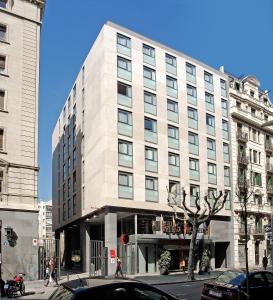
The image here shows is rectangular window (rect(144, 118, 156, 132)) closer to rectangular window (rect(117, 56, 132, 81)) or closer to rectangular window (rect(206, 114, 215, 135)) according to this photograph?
rectangular window (rect(117, 56, 132, 81))

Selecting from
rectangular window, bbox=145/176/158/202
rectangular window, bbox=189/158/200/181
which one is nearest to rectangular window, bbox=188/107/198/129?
rectangular window, bbox=189/158/200/181

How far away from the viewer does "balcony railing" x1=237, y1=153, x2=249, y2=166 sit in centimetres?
5125

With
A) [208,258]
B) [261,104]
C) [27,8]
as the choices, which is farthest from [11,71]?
[261,104]

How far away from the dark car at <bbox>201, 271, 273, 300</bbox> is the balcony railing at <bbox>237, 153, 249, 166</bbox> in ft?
123

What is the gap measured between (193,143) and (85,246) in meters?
14.4

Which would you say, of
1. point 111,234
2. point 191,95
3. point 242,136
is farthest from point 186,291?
point 242,136

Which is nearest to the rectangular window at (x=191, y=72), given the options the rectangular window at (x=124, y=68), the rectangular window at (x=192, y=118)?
the rectangular window at (x=192, y=118)

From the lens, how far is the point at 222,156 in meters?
49.1

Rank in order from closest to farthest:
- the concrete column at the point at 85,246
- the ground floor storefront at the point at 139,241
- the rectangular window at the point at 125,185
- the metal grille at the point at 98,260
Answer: the metal grille at the point at 98,260, the ground floor storefront at the point at 139,241, the rectangular window at the point at 125,185, the concrete column at the point at 85,246

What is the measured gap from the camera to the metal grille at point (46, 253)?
30730 mm

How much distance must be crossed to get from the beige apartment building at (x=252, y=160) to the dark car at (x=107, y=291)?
4225 centimetres

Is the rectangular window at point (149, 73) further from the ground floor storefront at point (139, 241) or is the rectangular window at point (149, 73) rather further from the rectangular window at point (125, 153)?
the ground floor storefront at point (139, 241)

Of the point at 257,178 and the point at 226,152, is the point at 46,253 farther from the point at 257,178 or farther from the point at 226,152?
the point at 257,178

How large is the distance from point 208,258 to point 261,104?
23029mm
